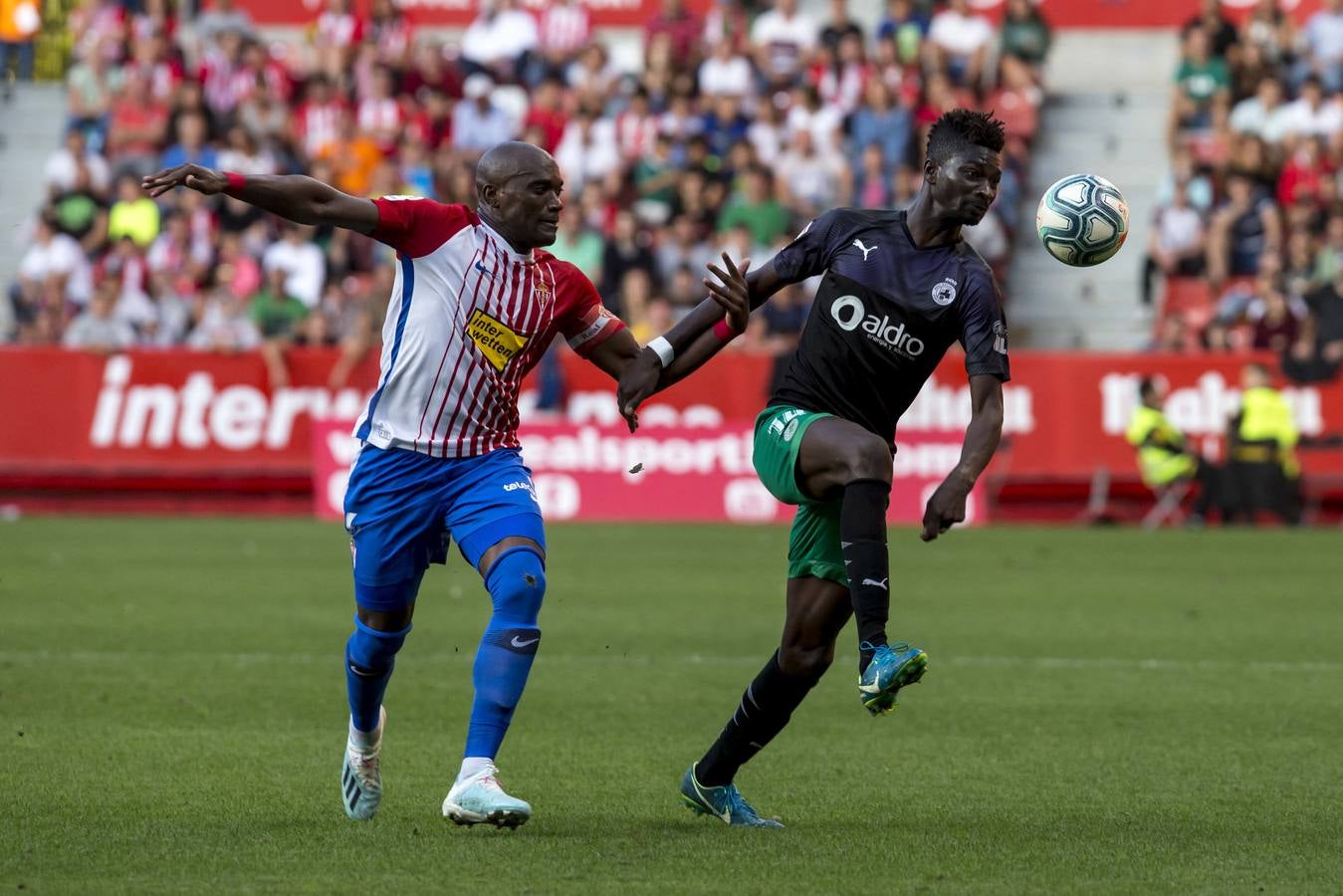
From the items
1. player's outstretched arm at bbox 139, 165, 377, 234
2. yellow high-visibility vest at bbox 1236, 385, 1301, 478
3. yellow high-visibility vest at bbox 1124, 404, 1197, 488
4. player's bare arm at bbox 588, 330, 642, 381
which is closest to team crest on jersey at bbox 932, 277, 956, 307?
player's bare arm at bbox 588, 330, 642, 381

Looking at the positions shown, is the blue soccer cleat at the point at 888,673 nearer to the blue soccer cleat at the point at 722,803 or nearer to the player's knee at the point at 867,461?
the player's knee at the point at 867,461

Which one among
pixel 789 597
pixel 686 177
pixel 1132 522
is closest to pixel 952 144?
pixel 789 597

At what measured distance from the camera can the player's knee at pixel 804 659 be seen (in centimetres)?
712

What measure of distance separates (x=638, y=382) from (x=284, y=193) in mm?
1467

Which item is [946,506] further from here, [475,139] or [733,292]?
[475,139]

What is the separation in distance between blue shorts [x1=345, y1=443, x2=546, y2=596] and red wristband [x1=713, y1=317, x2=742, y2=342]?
0.89 meters

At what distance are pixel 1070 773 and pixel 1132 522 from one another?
46.4ft

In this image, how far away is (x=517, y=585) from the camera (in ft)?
22.0

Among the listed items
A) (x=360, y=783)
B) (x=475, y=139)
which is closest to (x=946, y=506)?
(x=360, y=783)

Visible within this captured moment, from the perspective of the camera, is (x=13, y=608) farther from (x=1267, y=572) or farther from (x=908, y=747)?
(x=1267, y=572)

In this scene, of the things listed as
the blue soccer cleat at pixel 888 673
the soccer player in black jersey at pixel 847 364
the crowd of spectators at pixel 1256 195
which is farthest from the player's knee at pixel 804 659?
the crowd of spectators at pixel 1256 195

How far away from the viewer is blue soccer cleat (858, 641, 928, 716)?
6262 millimetres

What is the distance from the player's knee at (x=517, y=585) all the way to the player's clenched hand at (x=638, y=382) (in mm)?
832

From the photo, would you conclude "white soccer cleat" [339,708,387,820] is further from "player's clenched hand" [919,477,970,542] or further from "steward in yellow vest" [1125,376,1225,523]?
"steward in yellow vest" [1125,376,1225,523]
